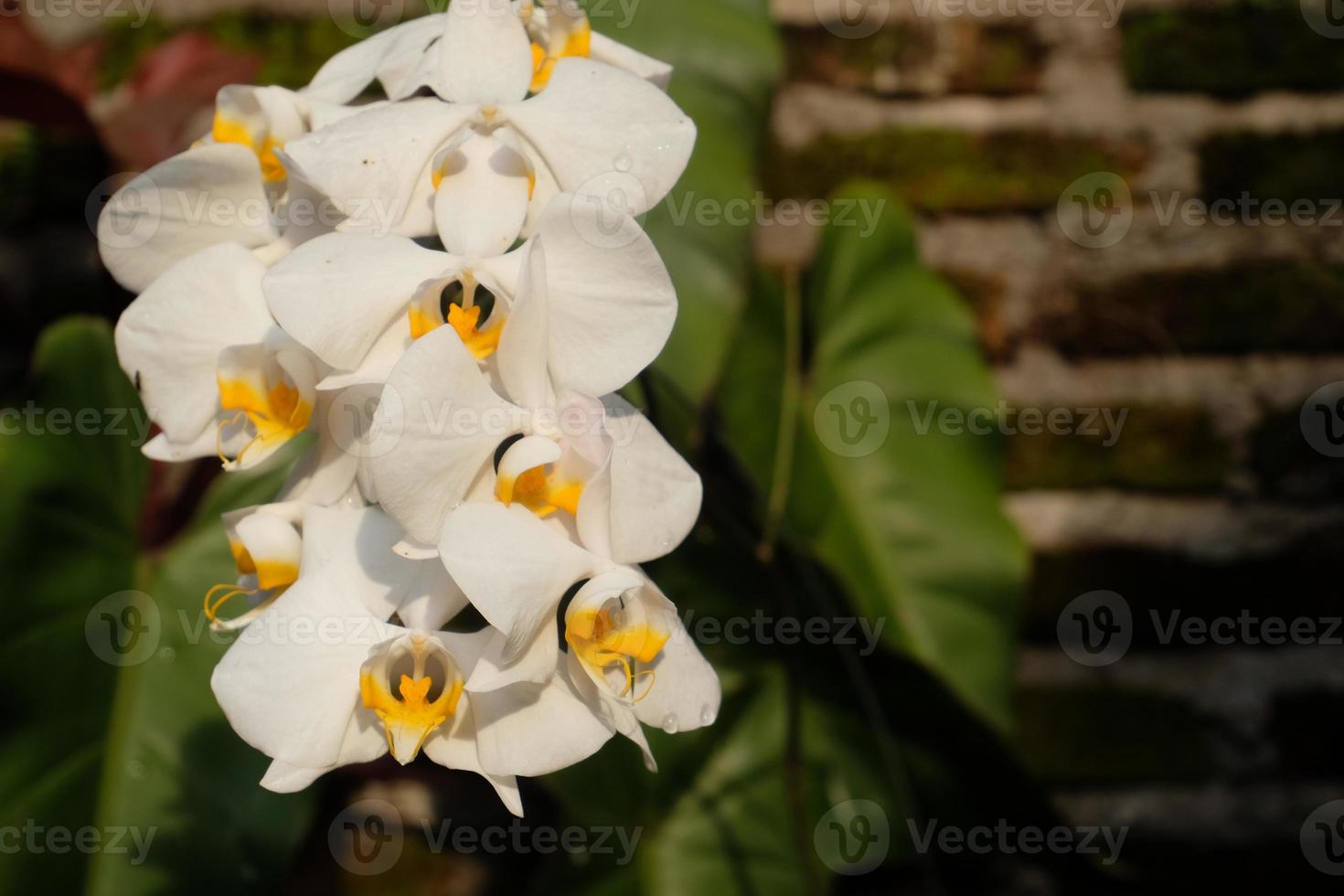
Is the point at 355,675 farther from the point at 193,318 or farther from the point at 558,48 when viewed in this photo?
the point at 558,48

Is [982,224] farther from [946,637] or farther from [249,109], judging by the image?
[249,109]

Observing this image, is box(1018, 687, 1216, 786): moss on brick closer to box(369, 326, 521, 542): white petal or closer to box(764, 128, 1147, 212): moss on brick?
box(764, 128, 1147, 212): moss on brick

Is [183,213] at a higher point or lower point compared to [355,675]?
higher

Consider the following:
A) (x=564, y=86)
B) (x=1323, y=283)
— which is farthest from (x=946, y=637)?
(x=564, y=86)

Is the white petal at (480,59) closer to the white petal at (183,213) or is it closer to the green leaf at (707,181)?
the white petal at (183,213)

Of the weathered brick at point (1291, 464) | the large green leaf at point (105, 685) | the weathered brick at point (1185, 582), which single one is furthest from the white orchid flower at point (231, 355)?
the weathered brick at point (1291, 464)

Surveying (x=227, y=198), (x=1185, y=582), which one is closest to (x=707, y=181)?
(x=227, y=198)
